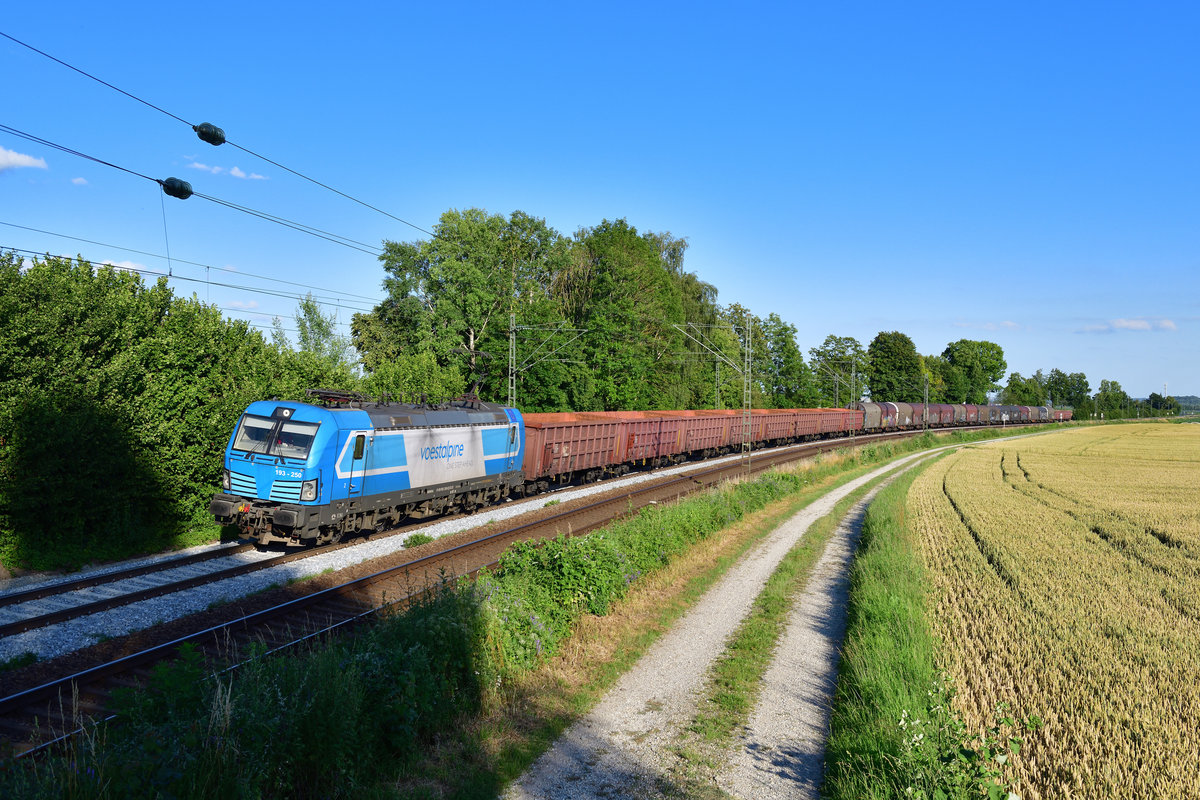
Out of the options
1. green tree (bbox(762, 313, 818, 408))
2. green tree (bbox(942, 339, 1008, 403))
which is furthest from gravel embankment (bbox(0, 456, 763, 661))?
green tree (bbox(942, 339, 1008, 403))

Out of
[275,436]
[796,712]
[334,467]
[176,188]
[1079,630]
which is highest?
[176,188]

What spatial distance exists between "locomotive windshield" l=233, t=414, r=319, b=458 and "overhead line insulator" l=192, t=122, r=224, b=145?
22.0 ft

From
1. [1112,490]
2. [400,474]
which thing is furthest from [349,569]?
[1112,490]

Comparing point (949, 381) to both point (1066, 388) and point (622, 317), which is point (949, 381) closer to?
point (1066, 388)

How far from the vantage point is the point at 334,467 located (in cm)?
1662

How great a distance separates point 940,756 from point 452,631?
5.56m

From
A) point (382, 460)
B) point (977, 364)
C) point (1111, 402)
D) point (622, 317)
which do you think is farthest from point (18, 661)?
point (1111, 402)

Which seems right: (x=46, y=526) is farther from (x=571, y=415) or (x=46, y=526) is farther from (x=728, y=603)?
→ (x=571, y=415)

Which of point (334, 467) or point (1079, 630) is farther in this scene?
point (334, 467)

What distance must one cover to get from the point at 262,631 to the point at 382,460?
6876mm

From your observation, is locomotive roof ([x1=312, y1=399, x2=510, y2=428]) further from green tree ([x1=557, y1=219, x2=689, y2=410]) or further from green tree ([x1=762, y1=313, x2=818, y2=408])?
green tree ([x1=762, y1=313, x2=818, y2=408])

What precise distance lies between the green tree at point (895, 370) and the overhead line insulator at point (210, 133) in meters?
124

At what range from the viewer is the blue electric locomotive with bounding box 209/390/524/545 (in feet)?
53.4

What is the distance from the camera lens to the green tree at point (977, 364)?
152 metres
